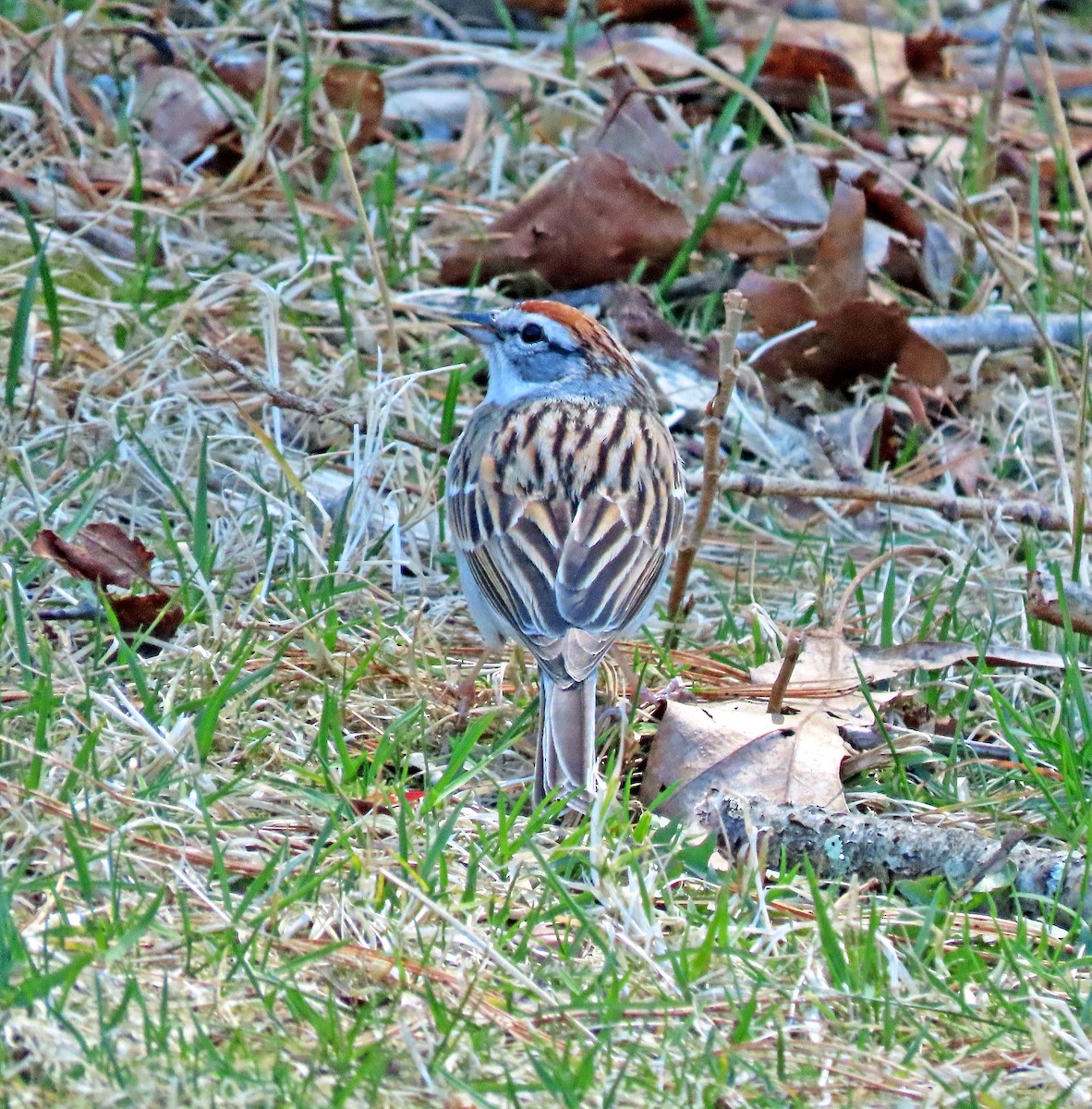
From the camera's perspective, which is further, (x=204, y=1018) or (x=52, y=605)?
(x=52, y=605)

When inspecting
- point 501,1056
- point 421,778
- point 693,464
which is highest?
point 501,1056

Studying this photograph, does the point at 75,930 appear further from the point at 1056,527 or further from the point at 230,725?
the point at 1056,527

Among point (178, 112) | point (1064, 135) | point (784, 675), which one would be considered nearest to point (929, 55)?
point (178, 112)

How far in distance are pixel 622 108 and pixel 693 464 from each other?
6.31 feet

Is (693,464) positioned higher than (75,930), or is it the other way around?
(75,930)

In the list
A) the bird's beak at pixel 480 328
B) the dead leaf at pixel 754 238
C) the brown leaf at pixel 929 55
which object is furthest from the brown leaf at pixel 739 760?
the brown leaf at pixel 929 55

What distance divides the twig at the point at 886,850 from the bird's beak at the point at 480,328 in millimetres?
2048

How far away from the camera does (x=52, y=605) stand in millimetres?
4789

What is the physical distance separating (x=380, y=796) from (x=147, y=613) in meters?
1.10

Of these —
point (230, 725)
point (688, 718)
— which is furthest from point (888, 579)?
point (230, 725)

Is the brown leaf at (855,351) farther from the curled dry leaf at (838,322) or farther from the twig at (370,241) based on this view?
the twig at (370,241)

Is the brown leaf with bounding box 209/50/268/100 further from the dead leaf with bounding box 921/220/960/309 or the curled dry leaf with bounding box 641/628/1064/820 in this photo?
the curled dry leaf with bounding box 641/628/1064/820

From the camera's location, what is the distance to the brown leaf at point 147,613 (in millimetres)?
4691

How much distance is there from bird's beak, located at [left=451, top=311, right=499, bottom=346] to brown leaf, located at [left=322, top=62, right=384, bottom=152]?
92.8 inches
